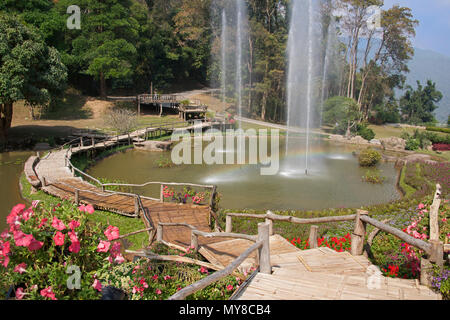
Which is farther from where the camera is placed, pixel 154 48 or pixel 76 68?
pixel 154 48

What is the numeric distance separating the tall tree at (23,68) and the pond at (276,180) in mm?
5972

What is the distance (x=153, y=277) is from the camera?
16.9 feet

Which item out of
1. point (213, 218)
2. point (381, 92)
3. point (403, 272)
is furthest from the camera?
point (381, 92)

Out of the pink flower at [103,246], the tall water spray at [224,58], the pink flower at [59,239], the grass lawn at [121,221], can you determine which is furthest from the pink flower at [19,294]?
the tall water spray at [224,58]

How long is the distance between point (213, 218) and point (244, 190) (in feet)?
16.8

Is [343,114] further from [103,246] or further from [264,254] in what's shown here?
[103,246]

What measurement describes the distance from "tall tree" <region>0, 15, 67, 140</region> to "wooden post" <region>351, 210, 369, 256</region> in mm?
20012

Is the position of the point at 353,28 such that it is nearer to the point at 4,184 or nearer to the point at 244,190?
the point at 244,190

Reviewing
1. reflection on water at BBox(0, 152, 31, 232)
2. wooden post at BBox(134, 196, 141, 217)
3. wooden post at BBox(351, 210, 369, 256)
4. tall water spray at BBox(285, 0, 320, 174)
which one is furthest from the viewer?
tall water spray at BBox(285, 0, 320, 174)

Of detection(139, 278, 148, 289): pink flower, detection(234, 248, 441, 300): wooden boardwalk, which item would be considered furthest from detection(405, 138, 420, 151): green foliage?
detection(139, 278, 148, 289): pink flower

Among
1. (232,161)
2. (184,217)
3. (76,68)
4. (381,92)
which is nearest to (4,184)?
(184,217)

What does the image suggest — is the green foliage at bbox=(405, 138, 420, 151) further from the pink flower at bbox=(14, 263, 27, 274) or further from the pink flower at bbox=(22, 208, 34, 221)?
the pink flower at bbox=(14, 263, 27, 274)

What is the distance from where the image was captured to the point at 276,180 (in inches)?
690

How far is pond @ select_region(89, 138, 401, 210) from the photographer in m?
14.5
